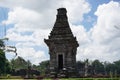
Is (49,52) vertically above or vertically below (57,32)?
below

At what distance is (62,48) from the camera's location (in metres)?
51.0

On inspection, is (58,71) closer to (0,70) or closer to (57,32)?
(57,32)

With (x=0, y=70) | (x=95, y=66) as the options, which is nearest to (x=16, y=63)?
(x=0, y=70)

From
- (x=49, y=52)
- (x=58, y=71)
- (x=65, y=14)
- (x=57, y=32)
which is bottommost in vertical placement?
(x=58, y=71)

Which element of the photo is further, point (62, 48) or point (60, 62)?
point (60, 62)

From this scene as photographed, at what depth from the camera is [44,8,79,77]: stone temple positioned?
166 feet

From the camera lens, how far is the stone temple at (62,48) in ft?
166

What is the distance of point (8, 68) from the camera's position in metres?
89.1

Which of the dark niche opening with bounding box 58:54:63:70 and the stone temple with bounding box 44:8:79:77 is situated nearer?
the stone temple with bounding box 44:8:79:77

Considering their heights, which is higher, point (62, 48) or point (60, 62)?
point (62, 48)

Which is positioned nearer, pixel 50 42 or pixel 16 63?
pixel 50 42

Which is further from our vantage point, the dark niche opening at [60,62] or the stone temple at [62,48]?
the dark niche opening at [60,62]

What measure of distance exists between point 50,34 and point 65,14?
4.58 metres

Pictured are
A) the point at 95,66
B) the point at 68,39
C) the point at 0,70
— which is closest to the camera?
the point at 68,39
